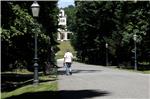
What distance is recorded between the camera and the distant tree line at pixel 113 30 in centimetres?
5909

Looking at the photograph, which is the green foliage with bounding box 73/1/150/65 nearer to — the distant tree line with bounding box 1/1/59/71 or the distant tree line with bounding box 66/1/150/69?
the distant tree line with bounding box 66/1/150/69

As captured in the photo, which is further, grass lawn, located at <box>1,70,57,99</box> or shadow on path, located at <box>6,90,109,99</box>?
grass lawn, located at <box>1,70,57,99</box>

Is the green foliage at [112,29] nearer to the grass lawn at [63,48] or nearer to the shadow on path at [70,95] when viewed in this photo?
the shadow on path at [70,95]

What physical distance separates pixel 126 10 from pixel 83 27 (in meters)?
32.6

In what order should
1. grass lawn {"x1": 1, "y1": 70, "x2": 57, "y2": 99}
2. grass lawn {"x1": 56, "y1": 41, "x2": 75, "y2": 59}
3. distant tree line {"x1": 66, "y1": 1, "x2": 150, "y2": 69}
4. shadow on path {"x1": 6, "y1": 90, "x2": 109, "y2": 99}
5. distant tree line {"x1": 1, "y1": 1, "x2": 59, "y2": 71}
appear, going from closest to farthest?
shadow on path {"x1": 6, "y1": 90, "x2": 109, "y2": 99} → grass lawn {"x1": 1, "y1": 70, "x2": 57, "y2": 99} → distant tree line {"x1": 1, "y1": 1, "x2": 59, "y2": 71} → distant tree line {"x1": 66, "y1": 1, "x2": 150, "y2": 69} → grass lawn {"x1": 56, "y1": 41, "x2": 75, "y2": 59}

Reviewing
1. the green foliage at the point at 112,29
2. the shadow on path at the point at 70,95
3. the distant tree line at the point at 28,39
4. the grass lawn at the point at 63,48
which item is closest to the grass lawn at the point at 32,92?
the shadow on path at the point at 70,95

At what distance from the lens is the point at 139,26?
5966cm

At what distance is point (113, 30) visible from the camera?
77750mm

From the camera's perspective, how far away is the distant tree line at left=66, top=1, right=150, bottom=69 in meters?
59.1

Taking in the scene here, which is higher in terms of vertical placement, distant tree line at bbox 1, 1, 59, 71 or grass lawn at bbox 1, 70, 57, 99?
distant tree line at bbox 1, 1, 59, 71

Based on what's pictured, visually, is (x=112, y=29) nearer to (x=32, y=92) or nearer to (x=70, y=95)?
(x=32, y=92)

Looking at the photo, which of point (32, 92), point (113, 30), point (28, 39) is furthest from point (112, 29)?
point (32, 92)

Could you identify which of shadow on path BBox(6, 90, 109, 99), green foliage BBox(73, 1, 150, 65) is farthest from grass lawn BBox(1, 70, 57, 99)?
green foliage BBox(73, 1, 150, 65)

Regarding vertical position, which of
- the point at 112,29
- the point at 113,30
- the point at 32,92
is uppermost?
the point at 112,29
